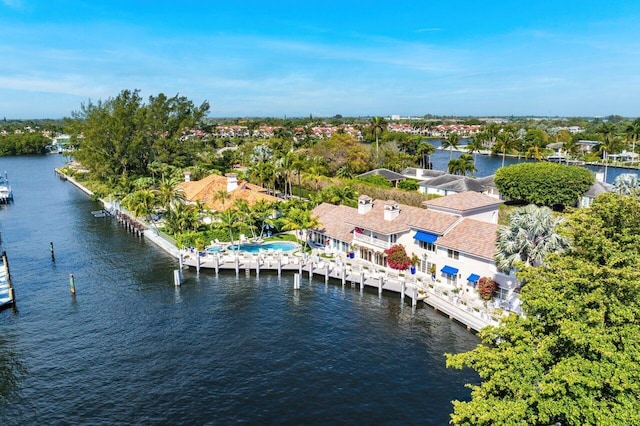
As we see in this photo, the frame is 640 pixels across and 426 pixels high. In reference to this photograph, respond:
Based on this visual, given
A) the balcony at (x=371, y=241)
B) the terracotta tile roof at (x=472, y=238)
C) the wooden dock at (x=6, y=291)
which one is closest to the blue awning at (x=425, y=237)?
the terracotta tile roof at (x=472, y=238)

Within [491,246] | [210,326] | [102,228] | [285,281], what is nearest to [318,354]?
[210,326]

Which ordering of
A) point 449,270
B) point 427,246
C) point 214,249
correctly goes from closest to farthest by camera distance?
point 449,270 → point 427,246 → point 214,249

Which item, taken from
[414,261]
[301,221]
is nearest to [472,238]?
[414,261]

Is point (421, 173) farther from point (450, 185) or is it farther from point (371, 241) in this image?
point (371, 241)

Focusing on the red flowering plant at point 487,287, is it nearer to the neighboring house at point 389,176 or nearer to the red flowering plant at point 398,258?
the red flowering plant at point 398,258

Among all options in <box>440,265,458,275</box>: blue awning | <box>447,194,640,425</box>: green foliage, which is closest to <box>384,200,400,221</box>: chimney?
<box>440,265,458,275</box>: blue awning

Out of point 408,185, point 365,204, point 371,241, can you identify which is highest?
point 365,204

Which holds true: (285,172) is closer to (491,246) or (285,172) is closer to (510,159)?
(491,246)
